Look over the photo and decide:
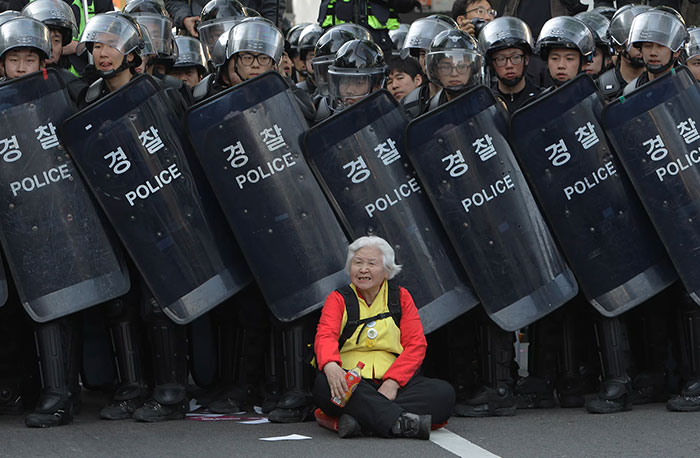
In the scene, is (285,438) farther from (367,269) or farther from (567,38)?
(567,38)

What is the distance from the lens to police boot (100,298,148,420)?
665 centimetres

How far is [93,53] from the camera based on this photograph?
6.85 meters

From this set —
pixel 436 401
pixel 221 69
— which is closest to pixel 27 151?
pixel 221 69

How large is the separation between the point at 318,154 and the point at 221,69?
0.99m

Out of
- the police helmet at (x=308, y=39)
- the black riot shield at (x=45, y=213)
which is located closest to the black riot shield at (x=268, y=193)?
the black riot shield at (x=45, y=213)

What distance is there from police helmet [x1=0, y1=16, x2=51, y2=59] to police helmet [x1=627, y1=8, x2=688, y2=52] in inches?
116

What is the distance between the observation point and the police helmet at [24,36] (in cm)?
679

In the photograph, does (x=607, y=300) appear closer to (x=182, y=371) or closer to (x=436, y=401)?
(x=436, y=401)

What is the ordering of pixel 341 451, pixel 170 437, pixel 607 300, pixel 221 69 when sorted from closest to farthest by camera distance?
pixel 341 451
pixel 170 437
pixel 607 300
pixel 221 69

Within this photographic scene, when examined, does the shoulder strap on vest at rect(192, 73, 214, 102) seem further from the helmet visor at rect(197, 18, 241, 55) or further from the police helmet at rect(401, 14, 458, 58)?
the police helmet at rect(401, 14, 458, 58)

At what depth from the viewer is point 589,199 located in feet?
21.4

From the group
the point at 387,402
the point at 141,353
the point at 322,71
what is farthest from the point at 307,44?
the point at 387,402

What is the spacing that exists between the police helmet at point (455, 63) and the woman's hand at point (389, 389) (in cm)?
154

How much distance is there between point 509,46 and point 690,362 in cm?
189
